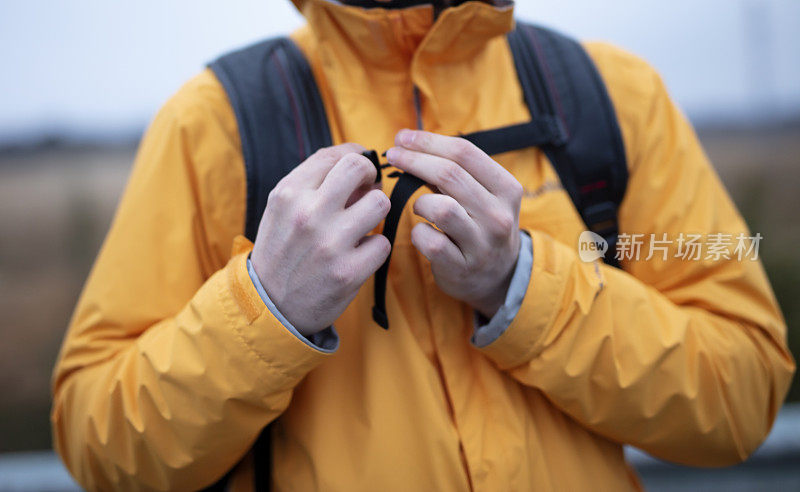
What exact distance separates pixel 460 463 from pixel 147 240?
3.01ft

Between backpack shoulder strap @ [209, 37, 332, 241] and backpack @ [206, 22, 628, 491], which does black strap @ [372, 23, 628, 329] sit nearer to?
backpack @ [206, 22, 628, 491]

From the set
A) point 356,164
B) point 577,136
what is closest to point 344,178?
point 356,164

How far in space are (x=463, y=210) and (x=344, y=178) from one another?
0.25 meters

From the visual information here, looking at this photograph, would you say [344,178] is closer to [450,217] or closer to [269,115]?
[450,217]

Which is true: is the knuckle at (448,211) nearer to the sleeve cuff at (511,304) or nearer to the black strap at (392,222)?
the black strap at (392,222)

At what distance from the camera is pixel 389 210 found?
1127mm

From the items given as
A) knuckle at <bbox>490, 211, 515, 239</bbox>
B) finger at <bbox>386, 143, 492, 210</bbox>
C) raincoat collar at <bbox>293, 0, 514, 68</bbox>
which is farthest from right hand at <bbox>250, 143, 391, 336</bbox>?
raincoat collar at <bbox>293, 0, 514, 68</bbox>

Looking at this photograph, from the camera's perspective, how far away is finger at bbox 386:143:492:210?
1.08 m

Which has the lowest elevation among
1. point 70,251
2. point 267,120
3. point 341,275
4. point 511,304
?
point 70,251

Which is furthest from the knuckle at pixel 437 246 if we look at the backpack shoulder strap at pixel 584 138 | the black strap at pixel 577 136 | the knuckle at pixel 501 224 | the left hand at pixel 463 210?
the backpack shoulder strap at pixel 584 138

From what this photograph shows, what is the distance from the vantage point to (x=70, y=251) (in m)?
5.58

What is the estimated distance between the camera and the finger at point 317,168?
1069mm

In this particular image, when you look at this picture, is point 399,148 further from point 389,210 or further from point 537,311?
point 537,311

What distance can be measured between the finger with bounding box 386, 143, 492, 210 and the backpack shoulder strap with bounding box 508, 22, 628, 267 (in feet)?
1.31
